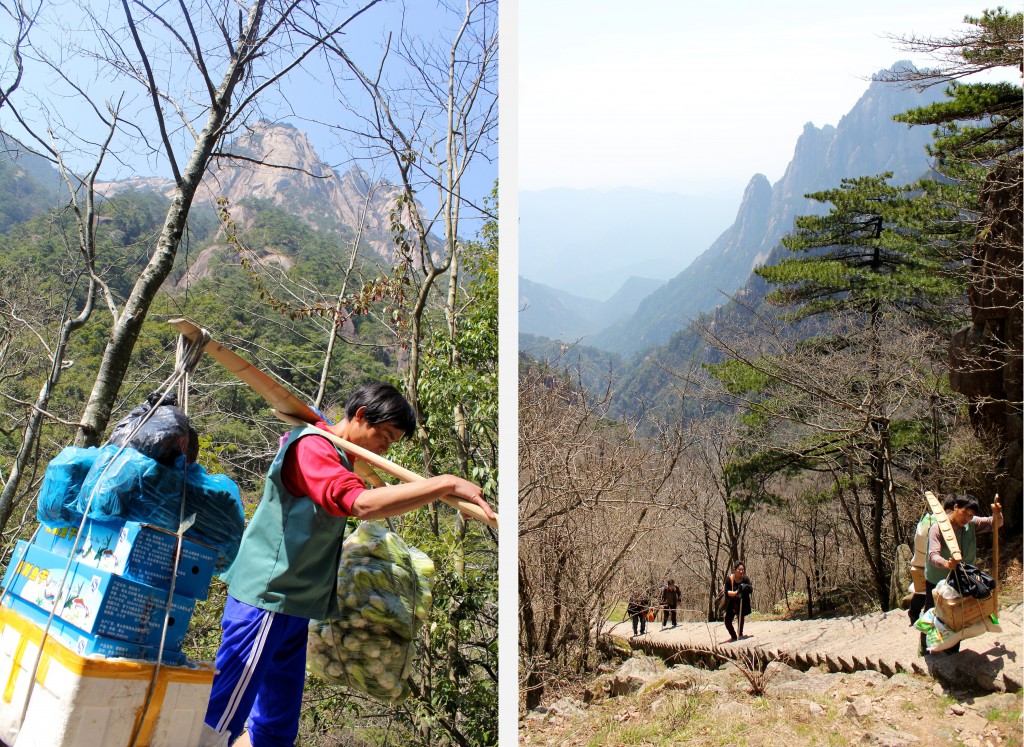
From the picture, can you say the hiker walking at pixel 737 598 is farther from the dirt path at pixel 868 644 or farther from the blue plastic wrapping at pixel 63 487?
the blue plastic wrapping at pixel 63 487

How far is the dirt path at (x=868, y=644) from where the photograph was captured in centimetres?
265

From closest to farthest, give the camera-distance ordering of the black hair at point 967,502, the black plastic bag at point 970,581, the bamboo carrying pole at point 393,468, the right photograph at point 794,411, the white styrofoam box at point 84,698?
the white styrofoam box at point 84,698
the bamboo carrying pole at point 393,468
the black plastic bag at point 970,581
the black hair at point 967,502
the right photograph at point 794,411

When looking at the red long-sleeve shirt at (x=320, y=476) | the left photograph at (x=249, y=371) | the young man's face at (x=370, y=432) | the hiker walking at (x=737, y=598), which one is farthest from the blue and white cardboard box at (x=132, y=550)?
the hiker walking at (x=737, y=598)

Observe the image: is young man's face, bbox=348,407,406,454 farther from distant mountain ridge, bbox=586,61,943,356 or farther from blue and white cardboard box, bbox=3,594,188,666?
distant mountain ridge, bbox=586,61,943,356

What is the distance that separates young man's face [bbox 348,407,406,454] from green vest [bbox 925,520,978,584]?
241 cm

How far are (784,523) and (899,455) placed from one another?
66 centimetres

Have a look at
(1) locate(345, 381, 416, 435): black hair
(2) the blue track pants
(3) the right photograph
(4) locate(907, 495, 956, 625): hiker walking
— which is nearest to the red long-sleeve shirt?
(1) locate(345, 381, 416, 435): black hair

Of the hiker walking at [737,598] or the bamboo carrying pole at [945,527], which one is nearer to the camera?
the bamboo carrying pole at [945,527]

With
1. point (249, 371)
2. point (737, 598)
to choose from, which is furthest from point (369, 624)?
point (737, 598)

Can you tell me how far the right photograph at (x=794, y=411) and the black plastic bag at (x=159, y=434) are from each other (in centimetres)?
259

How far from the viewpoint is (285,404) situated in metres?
1.16

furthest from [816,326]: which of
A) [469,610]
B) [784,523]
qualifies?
[469,610]

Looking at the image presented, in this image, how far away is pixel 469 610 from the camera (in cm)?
275

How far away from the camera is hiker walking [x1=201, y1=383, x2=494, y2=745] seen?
1080mm
